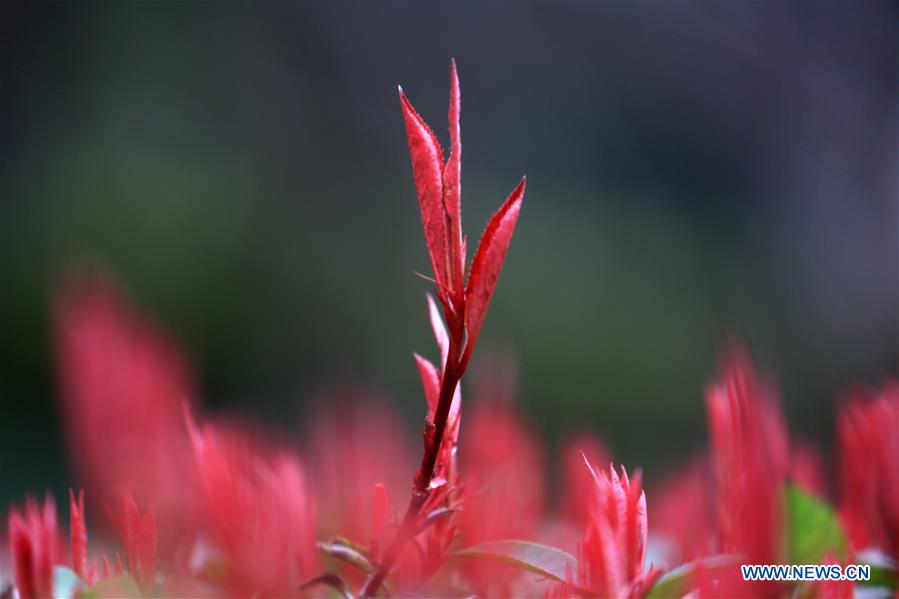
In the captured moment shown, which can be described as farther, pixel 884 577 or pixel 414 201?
pixel 414 201

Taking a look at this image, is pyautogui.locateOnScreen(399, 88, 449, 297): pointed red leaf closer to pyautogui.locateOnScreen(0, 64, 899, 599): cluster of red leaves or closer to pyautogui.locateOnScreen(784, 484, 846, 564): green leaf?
pyautogui.locateOnScreen(0, 64, 899, 599): cluster of red leaves

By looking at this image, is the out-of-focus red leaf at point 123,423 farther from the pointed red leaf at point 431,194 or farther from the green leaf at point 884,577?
the green leaf at point 884,577

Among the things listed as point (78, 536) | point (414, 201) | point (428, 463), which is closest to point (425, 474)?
point (428, 463)

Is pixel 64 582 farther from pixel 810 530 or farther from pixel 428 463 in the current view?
pixel 810 530

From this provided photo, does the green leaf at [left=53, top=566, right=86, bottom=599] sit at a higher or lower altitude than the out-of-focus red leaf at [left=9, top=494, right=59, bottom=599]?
lower

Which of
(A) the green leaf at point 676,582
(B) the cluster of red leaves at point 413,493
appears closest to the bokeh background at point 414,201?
(B) the cluster of red leaves at point 413,493

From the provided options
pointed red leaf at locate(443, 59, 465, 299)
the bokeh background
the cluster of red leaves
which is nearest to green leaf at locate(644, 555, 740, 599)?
the cluster of red leaves

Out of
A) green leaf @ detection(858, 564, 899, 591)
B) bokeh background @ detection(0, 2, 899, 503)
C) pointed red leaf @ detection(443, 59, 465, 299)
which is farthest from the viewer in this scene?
bokeh background @ detection(0, 2, 899, 503)
